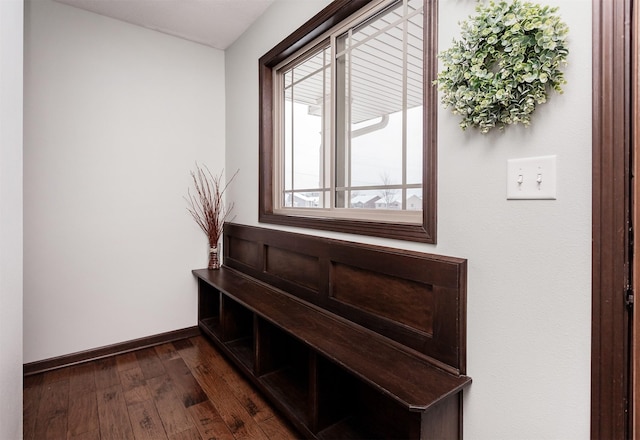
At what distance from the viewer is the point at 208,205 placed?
2.96m

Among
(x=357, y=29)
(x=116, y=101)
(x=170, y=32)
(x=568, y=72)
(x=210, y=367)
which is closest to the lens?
(x=568, y=72)

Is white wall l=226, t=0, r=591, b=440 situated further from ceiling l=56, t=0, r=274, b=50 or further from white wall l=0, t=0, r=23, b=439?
ceiling l=56, t=0, r=274, b=50

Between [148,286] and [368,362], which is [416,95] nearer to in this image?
[368,362]

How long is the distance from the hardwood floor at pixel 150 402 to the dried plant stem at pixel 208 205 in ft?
3.10

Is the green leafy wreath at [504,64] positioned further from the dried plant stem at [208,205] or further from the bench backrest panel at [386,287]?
the dried plant stem at [208,205]

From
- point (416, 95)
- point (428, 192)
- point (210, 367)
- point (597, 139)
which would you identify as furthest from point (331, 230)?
point (210, 367)

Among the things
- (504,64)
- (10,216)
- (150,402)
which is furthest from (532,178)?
(150,402)

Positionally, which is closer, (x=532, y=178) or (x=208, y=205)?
(x=532, y=178)

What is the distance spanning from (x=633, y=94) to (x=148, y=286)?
3011 millimetres

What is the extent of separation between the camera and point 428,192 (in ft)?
4.41

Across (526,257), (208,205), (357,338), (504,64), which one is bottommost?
(357,338)

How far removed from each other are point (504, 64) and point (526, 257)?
605mm

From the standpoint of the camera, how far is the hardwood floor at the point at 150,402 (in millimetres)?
1693

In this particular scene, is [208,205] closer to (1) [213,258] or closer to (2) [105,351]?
(1) [213,258]
